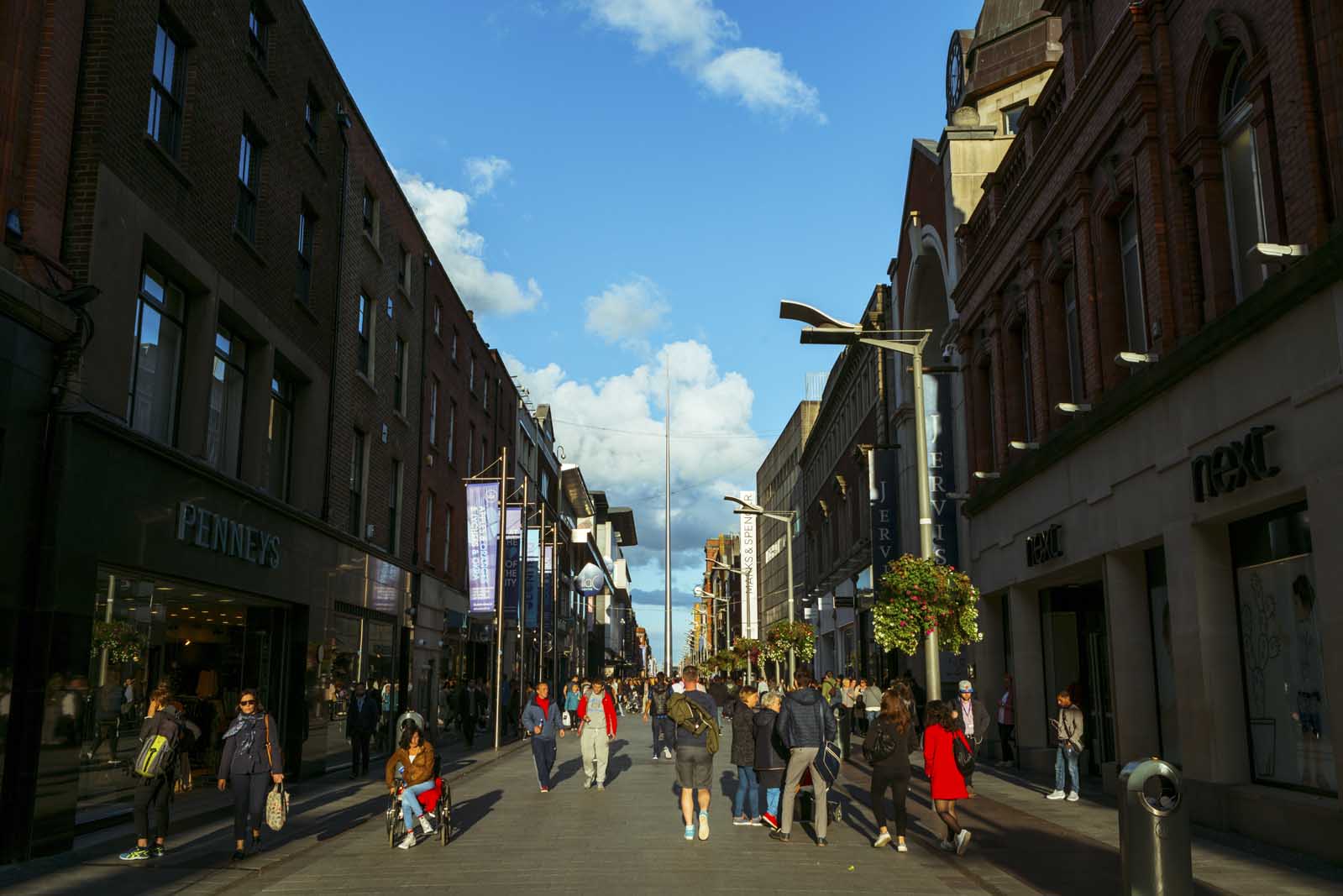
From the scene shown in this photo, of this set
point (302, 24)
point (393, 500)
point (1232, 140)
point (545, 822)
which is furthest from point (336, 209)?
point (1232, 140)

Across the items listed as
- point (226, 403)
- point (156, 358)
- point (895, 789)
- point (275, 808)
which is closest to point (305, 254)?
point (226, 403)

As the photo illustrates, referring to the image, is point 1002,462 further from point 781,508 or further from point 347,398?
point 781,508

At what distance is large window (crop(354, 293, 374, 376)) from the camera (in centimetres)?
2753

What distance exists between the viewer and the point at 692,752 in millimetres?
13500

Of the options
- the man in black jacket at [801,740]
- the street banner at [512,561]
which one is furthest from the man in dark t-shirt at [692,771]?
the street banner at [512,561]

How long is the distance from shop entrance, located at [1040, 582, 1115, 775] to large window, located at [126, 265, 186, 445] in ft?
51.2

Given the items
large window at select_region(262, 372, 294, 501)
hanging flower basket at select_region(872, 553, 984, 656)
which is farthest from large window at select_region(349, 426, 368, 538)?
hanging flower basket at select_region(872, 553, 984, 656)

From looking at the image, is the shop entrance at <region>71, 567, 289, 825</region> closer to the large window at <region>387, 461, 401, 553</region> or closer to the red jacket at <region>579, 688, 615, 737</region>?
the red jacket at <region>579, 688, 615, 737</region>

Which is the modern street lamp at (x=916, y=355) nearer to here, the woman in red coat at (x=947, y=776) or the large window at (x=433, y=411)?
the woman in red coat at (x=947, y=776)

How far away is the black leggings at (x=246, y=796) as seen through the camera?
1188 centimetres

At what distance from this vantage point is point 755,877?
1065 cm

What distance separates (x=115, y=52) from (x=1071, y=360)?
53.0 ft

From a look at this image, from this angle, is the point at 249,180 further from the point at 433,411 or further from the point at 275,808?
the point at 433,411

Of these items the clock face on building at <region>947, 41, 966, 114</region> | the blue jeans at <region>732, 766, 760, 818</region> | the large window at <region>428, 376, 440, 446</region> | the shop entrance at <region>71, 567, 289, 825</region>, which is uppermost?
the clock face on building at <region>947, 41, 966, 114</region>
